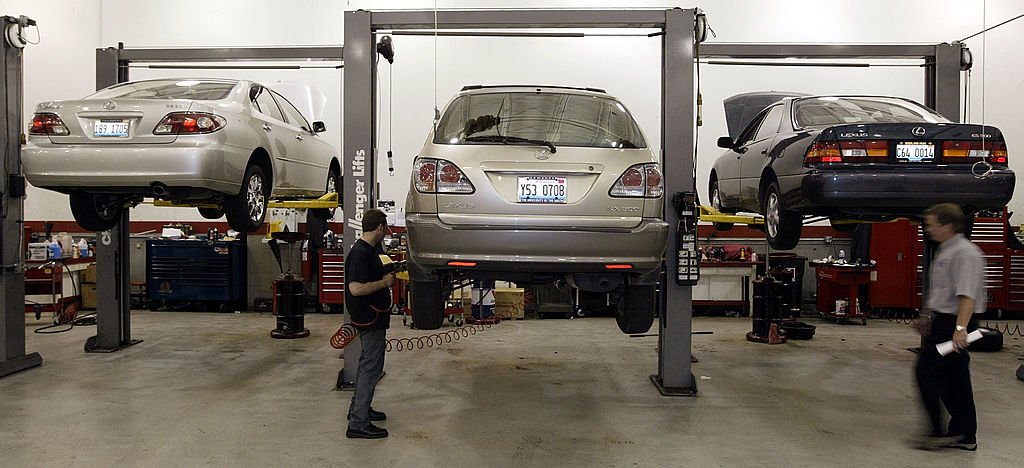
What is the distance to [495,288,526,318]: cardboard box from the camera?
31.7ft

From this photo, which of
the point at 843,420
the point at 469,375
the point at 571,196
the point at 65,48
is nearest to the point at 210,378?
the point at 469,375

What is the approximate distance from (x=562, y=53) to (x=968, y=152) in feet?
23.2

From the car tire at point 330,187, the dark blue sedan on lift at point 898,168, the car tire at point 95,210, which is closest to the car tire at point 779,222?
the dark blue sedan on lift at point 898,168

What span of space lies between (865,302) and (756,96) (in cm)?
473

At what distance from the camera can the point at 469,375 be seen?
246 inches

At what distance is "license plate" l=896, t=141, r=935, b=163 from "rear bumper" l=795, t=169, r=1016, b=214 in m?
0.10

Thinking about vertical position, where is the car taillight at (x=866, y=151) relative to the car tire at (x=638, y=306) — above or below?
above

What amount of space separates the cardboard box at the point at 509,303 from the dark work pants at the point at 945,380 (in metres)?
6.11

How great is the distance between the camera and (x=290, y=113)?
6.35 meters

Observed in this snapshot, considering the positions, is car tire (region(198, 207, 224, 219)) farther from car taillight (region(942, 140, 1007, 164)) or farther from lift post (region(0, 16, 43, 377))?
car taillight (region(942, 140, 1007, 164))

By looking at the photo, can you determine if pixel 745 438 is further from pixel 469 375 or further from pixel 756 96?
pixel 756 96

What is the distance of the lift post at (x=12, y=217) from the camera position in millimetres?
6105

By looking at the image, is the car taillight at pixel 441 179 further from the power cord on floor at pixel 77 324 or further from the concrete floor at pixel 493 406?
the power cord on floor at pixel 77 324

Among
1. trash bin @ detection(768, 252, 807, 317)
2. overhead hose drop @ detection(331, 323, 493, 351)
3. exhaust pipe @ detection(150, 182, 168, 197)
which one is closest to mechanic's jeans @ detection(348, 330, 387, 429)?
exhaust pipe @ detection(150, 182, 168, 197)
